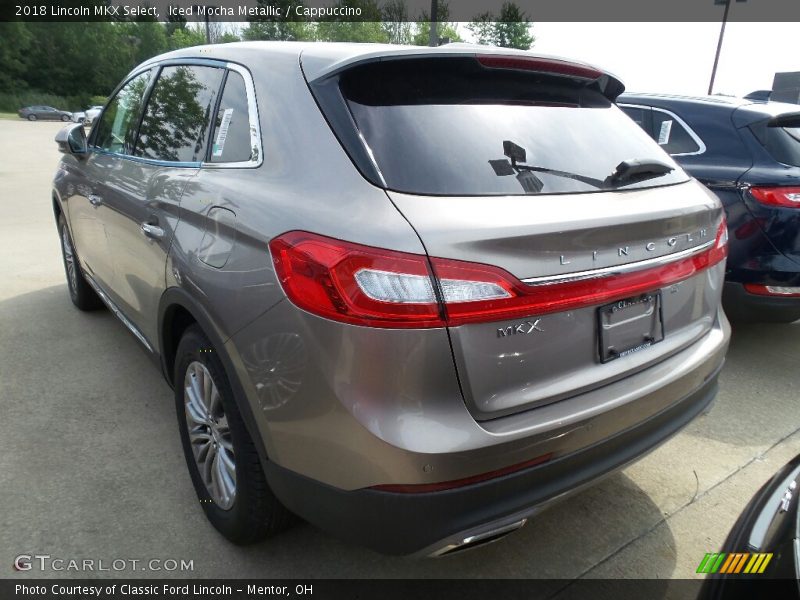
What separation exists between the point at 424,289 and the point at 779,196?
10.9ft

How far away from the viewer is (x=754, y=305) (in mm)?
3891

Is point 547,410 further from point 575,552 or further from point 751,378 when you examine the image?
point 751,378

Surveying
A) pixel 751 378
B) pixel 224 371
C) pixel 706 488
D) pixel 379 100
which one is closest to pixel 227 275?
pixel 224 371

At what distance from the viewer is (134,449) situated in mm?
2859

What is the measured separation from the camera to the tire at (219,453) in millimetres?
1990

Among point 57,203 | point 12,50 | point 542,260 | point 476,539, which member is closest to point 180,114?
point 542,260

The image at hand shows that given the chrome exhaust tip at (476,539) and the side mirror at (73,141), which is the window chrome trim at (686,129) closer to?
the chrome exhaust tip at (476,539)

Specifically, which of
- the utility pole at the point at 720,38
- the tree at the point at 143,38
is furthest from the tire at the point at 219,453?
the tree at the point at 143,38

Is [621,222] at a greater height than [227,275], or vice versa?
[621,222]

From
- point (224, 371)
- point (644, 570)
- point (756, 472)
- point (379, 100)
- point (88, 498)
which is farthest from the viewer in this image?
point (756, 472)

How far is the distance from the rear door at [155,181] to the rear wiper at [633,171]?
1571mm

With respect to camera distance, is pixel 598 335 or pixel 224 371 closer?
pixel 598 335

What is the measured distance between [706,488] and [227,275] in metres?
2.30

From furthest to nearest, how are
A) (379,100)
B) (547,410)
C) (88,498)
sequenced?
1. (88,498)
2. (379,100)
3. (547,410)
